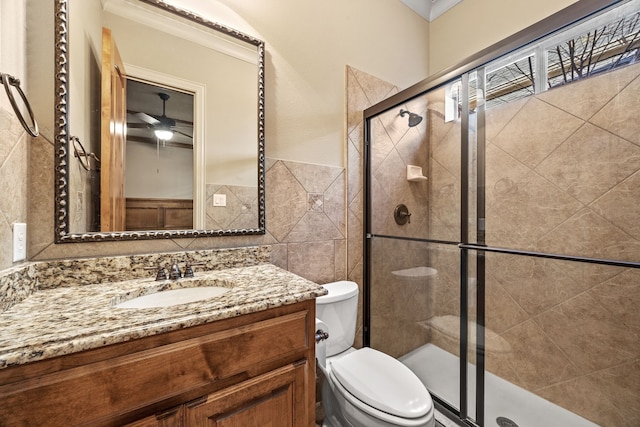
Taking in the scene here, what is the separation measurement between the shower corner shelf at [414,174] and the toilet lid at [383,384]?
1.12 meters

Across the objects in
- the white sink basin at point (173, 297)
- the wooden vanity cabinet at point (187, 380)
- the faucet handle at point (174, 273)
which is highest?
the faucet handle at point (174, 273)

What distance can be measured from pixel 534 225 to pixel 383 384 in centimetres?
119

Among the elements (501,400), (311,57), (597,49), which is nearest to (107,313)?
(311,57)

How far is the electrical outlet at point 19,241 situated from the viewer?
81 cm

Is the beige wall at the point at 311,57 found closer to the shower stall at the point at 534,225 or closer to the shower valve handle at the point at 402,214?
the shower stall at the point at 534,225

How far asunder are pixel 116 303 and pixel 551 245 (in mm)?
1999

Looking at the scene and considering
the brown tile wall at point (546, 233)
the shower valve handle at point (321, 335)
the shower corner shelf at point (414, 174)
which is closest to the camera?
the shower valve handle at point (321, 335)

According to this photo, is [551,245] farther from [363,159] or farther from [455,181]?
[363,159]

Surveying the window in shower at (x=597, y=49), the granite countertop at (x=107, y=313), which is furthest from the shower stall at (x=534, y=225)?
the granite countertop at (x=107, y=313)

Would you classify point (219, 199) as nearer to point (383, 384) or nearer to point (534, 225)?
point (383, 384)

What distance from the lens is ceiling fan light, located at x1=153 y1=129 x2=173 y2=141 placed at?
3.61ft

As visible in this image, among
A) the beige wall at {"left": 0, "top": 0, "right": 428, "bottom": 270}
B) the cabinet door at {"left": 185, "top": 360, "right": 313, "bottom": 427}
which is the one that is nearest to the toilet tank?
the beige wall at {"left": 0, "top": 0, "right": 428, "bottom": 270}

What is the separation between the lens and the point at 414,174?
1.76m

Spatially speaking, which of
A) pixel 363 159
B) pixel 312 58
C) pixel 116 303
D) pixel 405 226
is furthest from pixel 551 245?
pixel 116 303
